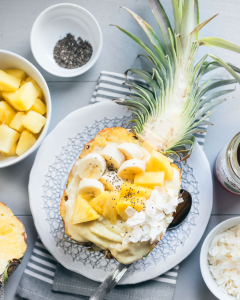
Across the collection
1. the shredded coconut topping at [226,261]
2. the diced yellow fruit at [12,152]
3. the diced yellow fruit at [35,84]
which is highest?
the diced yellow fruit at [35,84]

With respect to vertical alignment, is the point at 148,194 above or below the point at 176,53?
below

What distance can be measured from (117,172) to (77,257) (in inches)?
23.1

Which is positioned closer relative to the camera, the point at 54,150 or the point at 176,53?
the point at 176,53

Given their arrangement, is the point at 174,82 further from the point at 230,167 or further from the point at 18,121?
the point at 18,121

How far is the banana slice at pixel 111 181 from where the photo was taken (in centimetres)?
130

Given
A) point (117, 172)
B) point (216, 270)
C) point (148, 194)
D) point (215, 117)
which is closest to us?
point (148, 194)

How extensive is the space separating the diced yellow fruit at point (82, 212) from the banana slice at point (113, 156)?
0.23 metres

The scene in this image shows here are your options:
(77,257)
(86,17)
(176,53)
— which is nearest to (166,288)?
(77,257)

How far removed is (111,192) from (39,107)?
0.69 meters

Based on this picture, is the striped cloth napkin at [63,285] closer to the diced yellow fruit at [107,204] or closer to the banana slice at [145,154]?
the diced yellow fruit at [107,204]

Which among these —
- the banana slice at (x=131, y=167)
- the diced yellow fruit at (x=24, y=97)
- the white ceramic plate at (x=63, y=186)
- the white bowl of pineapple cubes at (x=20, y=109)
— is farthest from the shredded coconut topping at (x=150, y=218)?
the diced yellow fruit at (x=24, y=97)

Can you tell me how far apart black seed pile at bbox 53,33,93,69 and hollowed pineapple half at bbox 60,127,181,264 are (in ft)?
2.04

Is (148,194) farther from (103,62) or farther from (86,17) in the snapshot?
(86,17)

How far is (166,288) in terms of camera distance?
1.58 meters
